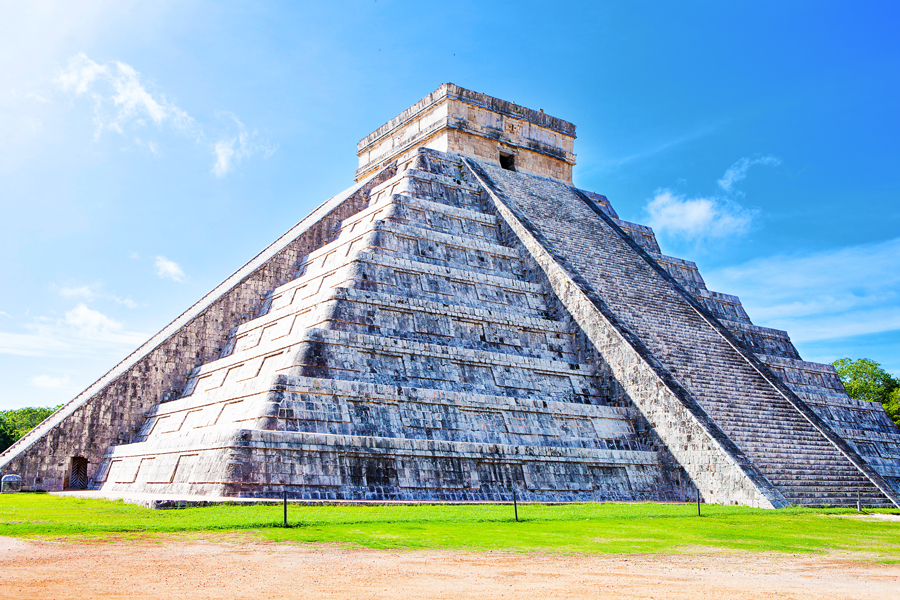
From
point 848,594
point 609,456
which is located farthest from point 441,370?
point 848,594

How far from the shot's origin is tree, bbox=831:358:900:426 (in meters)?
35.2

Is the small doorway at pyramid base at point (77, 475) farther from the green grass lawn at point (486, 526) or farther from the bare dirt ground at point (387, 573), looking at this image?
the bare dirt ground at point (387, 573)

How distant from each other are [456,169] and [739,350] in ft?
32.4

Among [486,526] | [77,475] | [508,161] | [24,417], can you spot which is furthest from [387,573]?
[24,417]

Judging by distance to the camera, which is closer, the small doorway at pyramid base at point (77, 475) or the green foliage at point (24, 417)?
the small doorway at pyramid base at point (77, 475)

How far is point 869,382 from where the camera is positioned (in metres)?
36.8

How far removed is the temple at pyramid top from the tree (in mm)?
19007

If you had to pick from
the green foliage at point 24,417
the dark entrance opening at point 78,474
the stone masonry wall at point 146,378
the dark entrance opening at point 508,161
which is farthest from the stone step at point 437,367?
the green foliage at point 24,417

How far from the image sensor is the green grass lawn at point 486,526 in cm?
816

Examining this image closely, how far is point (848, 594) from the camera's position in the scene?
596 centimetres

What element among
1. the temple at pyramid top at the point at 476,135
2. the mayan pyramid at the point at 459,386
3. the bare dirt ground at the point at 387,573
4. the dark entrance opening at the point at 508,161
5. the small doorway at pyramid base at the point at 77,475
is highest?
the temple at pyramid top at the point at 476,135

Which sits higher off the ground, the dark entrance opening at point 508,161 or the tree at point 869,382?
the dark entrance opening at point 508,161

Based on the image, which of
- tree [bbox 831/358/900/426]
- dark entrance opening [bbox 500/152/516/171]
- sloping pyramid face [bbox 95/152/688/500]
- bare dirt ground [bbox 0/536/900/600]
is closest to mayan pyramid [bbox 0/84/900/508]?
sloping pyramid face [bbox 95/152/688/500]

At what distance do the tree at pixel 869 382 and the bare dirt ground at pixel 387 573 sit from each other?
31.4 metres
